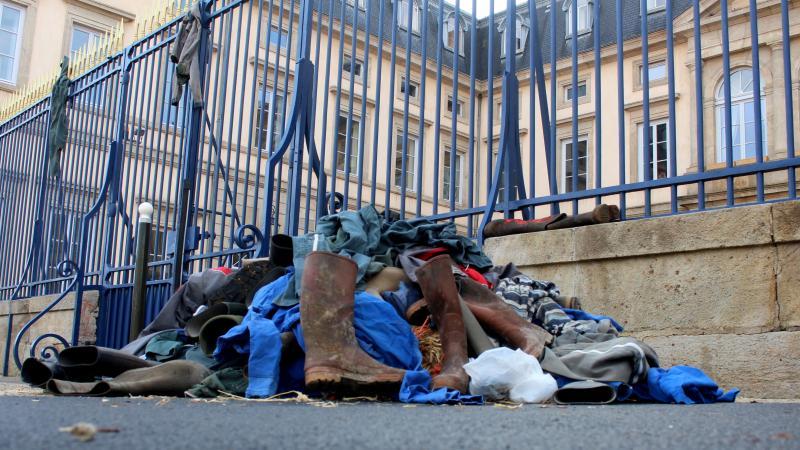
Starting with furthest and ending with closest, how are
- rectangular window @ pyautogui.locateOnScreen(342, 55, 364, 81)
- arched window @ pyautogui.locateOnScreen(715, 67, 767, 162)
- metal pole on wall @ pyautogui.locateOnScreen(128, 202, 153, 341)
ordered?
arched window @ pyautogui.locateOnScreen(715, 67, 767, 162), rectangular window @ pyautogui.locateOnScreen(342, 55, 364, 81), metal pole on wall @ pyautogui.locateOnScreen(128, 202, 153, 341)

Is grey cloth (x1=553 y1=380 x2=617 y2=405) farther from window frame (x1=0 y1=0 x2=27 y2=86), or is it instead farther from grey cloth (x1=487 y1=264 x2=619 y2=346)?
window frame (x1=0 y1=0 x2=27 y2=86)

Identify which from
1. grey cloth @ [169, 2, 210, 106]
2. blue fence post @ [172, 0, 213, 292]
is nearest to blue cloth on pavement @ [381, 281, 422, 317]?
blue fence post @ [172, 0, 213, 292]

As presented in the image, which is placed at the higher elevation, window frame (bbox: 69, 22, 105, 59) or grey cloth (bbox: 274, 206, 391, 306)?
window frame (bbox: 69, 22, 105, 59)

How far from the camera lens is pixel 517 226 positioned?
4.55 m

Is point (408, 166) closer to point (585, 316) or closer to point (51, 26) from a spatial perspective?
point (585, 316)

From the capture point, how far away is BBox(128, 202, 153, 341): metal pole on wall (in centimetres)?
511

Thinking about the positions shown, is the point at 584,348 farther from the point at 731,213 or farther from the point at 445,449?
the point at 445,449

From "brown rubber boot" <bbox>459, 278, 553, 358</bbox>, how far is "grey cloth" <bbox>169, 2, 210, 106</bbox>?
12.5ft

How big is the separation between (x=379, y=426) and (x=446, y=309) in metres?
1.51

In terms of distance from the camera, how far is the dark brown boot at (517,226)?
441 centimetres

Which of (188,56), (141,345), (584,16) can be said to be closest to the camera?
(141,345)

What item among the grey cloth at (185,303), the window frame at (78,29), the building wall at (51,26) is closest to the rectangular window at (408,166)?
the grey cloth at (185,303)

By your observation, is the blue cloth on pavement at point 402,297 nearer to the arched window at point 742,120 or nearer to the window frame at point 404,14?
the window frame at point 404,14

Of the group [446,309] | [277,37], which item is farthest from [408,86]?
[446,309]
